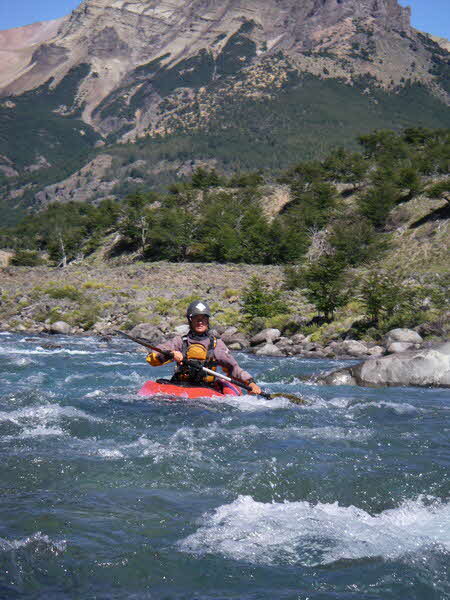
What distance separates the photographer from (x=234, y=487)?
6895 millimetres

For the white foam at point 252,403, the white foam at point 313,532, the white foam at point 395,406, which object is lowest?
the white foam at point 395,406

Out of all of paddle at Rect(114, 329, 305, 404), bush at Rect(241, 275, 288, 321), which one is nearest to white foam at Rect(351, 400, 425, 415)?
paddle at Rect(114, 329, 305, 404)

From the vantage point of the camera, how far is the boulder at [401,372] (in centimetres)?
1506

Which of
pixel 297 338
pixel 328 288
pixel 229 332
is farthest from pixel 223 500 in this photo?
pixel 328 288

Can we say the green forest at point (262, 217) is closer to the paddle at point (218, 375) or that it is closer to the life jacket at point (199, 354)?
the paddle at point (218, 375)

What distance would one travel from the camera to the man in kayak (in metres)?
11.0

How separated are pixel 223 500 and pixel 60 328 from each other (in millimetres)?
26054

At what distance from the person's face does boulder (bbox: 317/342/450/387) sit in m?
5.34

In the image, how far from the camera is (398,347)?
19984mm

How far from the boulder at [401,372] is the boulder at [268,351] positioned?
25.5ft

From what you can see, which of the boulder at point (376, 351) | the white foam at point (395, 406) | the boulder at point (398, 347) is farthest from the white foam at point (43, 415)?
the boulder at point (376, 351)

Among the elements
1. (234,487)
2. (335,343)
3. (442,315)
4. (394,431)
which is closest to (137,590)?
(234,487)

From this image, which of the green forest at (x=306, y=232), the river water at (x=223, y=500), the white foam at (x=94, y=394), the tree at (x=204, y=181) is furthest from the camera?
the tree at (x=204, y=181)

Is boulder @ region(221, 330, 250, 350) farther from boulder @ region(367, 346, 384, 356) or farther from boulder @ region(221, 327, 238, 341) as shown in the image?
boulder @ region(367, 346, 384, 356)
